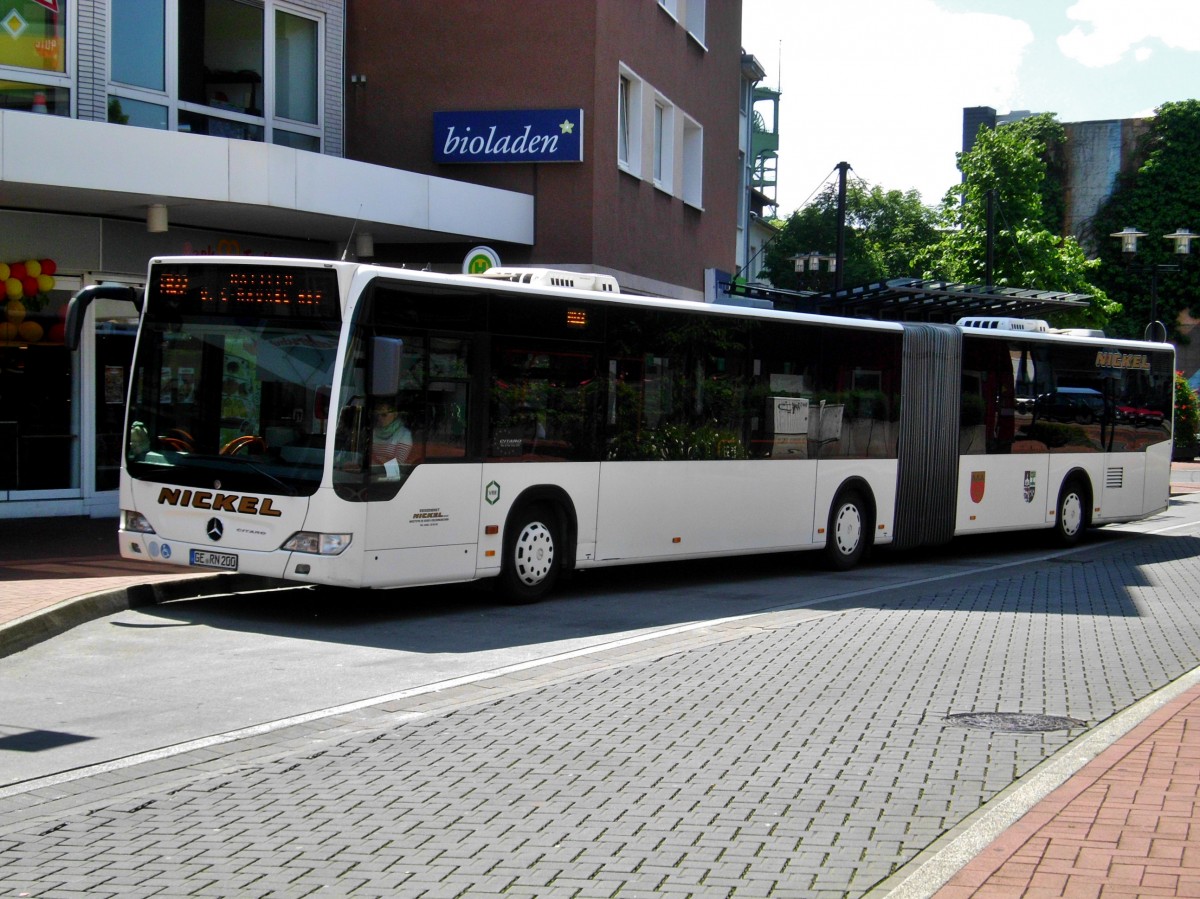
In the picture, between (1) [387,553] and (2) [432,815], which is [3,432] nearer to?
(1) [387,553]

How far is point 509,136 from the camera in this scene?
849 inches

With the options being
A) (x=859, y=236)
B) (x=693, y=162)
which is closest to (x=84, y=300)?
(x=693, y=162)

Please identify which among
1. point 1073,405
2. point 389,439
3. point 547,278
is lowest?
point 389,439

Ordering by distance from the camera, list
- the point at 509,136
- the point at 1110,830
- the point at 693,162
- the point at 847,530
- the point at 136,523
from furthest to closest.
A: the point at 693,162 < the point at 509,136 < the point at 847,530 < the point at 136,523 < the point at 1110,830

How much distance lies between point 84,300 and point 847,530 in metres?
9.09

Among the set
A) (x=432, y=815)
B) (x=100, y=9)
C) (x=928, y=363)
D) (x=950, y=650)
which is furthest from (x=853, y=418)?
(x=432, y=815)

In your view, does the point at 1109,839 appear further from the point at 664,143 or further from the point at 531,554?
the point at 664,143

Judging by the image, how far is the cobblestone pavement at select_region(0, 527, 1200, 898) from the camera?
531 centimetres

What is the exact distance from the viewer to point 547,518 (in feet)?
42.5

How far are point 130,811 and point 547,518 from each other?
278 inches

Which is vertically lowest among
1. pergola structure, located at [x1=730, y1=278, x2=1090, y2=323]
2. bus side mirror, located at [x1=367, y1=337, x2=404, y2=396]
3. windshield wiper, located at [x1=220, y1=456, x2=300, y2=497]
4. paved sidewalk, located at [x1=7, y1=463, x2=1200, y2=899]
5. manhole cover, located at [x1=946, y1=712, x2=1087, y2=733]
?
manhole cover, located at [x1=946, y1=712, x2=1087, y2=733]

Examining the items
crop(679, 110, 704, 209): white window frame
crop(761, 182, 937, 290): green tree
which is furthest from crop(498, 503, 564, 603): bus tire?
crop(761, 182, 937, 290): green tree

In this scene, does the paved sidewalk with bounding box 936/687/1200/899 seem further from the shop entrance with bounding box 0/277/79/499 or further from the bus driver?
the shop entrance with bounding box 0/277/79/499

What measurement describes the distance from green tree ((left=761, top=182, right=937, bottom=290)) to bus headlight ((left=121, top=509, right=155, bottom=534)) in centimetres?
5850
